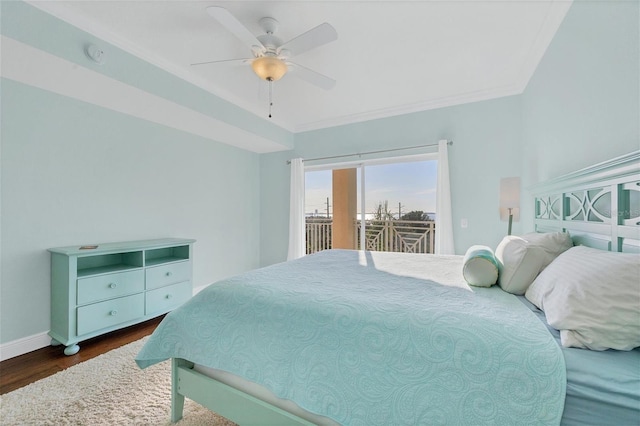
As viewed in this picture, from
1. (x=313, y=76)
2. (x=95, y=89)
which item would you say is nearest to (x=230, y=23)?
(x=313, y=76)

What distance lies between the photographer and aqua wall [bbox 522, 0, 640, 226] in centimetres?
124

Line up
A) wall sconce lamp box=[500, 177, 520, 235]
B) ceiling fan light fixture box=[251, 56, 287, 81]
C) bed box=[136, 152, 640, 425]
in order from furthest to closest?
wall sconce lamp box=[500, 177, 520, 235] → ceiling fan light fixture box=[251, 56, 287, 81] → bed box=[136, 152, 640, 425]

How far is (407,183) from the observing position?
3855 mm

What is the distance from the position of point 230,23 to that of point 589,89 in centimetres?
213

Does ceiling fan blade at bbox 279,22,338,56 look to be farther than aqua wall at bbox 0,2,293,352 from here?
No

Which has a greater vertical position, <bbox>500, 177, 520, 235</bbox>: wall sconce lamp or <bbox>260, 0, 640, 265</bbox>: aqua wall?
<bbox>260, 0, 640, 265</bbox>: aqua wall

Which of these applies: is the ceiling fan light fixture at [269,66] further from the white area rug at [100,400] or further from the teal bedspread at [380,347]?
the white area rug at [100,400]

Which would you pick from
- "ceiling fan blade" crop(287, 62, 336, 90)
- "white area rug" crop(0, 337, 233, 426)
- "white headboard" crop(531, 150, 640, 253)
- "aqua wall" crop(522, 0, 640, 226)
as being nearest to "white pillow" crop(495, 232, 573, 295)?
"white headboard" crop(531, 150, 640, 253)

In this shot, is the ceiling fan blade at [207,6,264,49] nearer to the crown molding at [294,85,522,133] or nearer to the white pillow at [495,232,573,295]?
the white pillow at [495,232,573,295]

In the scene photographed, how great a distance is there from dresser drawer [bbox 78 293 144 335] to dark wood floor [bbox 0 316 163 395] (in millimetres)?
166

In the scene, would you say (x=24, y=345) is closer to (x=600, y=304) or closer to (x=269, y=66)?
A: (x=269, y=66)

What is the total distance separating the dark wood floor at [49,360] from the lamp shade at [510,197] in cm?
374

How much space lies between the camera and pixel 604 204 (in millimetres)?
1395

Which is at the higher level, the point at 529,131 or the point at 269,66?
the point at 269,66
